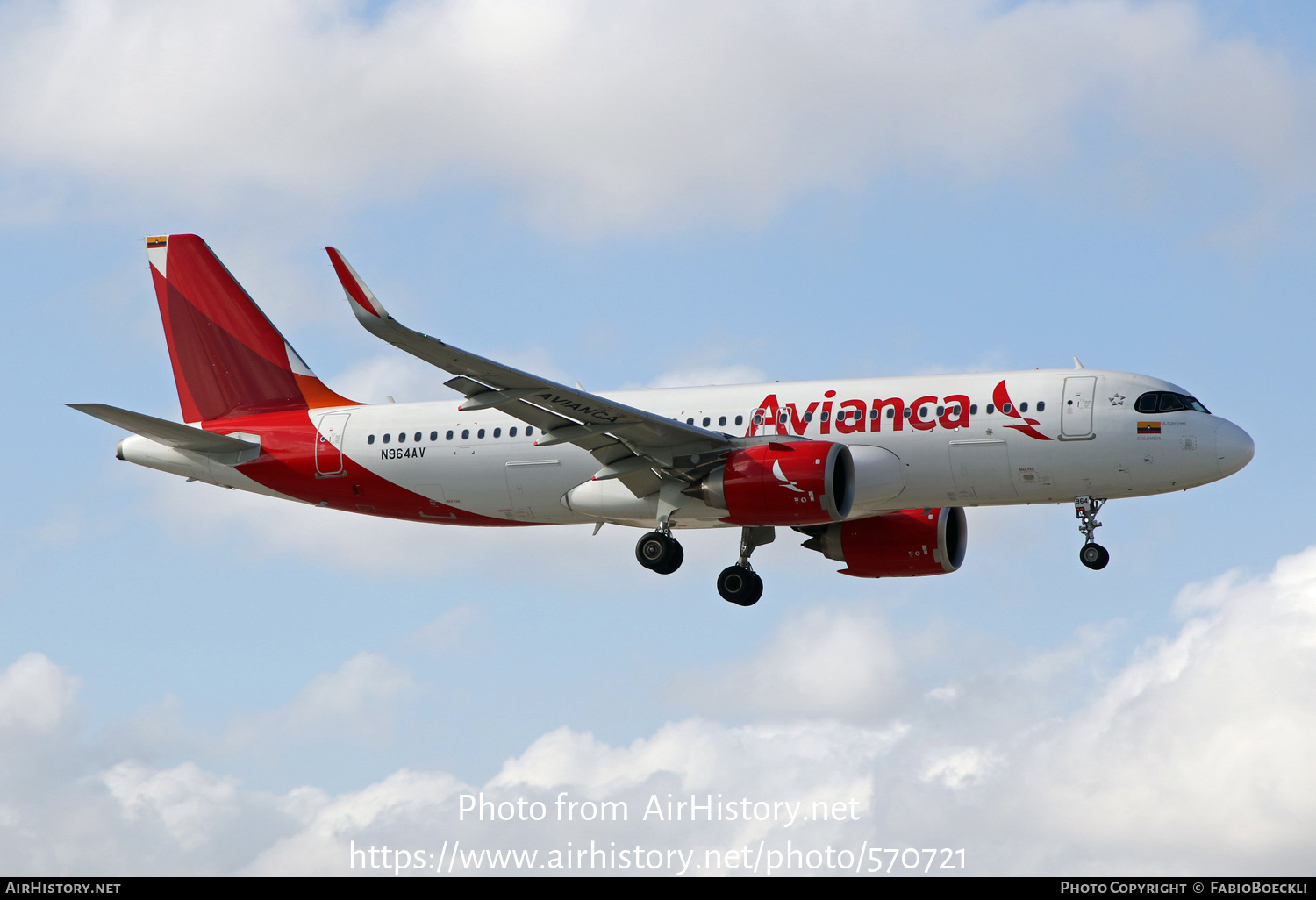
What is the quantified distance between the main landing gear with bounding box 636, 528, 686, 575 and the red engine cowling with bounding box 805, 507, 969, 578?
6.63 meters

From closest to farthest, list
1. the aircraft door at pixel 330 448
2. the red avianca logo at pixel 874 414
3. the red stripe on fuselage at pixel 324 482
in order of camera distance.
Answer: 1. the red avianca logo at pixel 874 414
2. the red stripe on fuselage at pixel 324 482
3. the aircraft door at pixel 330 448

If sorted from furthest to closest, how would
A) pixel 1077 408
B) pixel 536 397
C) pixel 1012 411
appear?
pixel 1012 411 < pixel 1077 408 < pixel 536 397

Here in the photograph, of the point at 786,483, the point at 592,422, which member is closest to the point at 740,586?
the point at 786,483

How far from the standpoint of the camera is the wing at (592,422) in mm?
32812

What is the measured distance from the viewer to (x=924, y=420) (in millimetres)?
37656

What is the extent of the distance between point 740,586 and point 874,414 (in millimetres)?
6781

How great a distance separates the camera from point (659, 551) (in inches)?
1540

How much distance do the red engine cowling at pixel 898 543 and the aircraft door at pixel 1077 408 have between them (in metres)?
6.96

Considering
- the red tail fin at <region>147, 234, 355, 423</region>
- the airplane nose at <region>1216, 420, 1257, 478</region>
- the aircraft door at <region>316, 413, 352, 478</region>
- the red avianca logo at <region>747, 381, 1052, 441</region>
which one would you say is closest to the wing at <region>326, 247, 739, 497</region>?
the red avianca logo at <region>747, 381, 1052, 441</region>

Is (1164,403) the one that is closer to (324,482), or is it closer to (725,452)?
(725,452)

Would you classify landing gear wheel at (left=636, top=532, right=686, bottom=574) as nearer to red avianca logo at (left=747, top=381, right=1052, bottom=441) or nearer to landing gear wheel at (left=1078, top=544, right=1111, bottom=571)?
red avianca logo at (left=747, top=381, right=1052, bottom=441)

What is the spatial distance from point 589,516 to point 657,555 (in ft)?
8.00

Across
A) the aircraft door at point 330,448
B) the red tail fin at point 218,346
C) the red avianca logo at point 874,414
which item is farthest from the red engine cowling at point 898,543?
the red tail fin at point 218,346

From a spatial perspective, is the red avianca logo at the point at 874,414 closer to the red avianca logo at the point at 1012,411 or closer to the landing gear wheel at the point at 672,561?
the red avianca logo at the point at 1012,411
